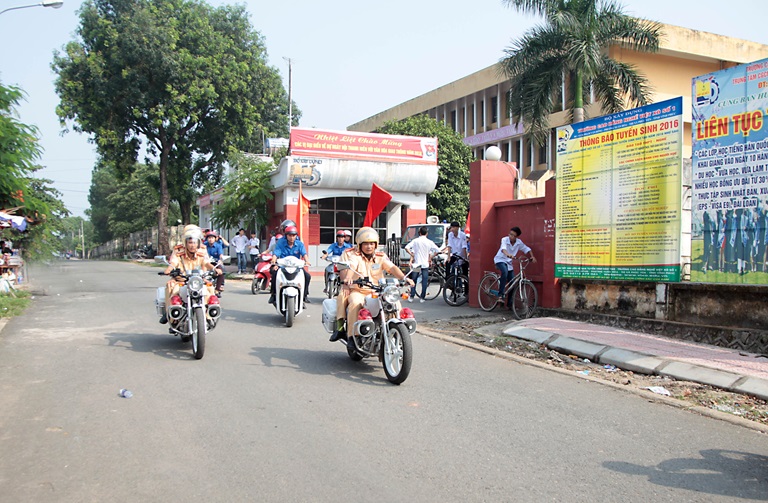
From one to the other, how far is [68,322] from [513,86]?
1726cm

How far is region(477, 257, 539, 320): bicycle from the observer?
36.7 ft

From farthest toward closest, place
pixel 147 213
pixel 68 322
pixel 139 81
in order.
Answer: pixel 147 213
pixel 139 81
pixel 68 322

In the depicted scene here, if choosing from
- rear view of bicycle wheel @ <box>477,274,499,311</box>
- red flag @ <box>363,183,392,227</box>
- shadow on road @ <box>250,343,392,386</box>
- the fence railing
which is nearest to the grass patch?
shadow on road @ <box>250,343,392,386</box>

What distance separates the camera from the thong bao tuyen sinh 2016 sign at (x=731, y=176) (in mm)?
7820

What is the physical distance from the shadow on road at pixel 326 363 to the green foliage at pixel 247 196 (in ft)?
60.5

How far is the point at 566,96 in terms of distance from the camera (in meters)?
35.2

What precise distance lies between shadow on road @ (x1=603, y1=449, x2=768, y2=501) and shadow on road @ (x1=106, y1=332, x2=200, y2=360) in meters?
5.72

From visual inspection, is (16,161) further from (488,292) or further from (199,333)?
(488,292)

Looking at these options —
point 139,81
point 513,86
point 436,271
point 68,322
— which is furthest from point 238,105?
point 68,322

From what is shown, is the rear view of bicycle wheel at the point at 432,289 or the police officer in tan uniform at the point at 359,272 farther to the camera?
the rear view of bicycle wheel at the point at 432,289

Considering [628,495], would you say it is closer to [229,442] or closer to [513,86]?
[229,442]

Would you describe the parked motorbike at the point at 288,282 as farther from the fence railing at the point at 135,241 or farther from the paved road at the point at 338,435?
the fence railing at the point at 135,241

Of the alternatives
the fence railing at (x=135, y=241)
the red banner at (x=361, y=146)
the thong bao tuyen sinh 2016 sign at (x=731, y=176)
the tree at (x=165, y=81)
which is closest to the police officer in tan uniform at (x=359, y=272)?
the thong bao tuyen sinh 2016 sign at (x=731, y=176)

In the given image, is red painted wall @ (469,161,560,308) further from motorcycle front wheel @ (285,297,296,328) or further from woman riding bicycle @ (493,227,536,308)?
motorcycle front wheel @ (285,297,296,328)
